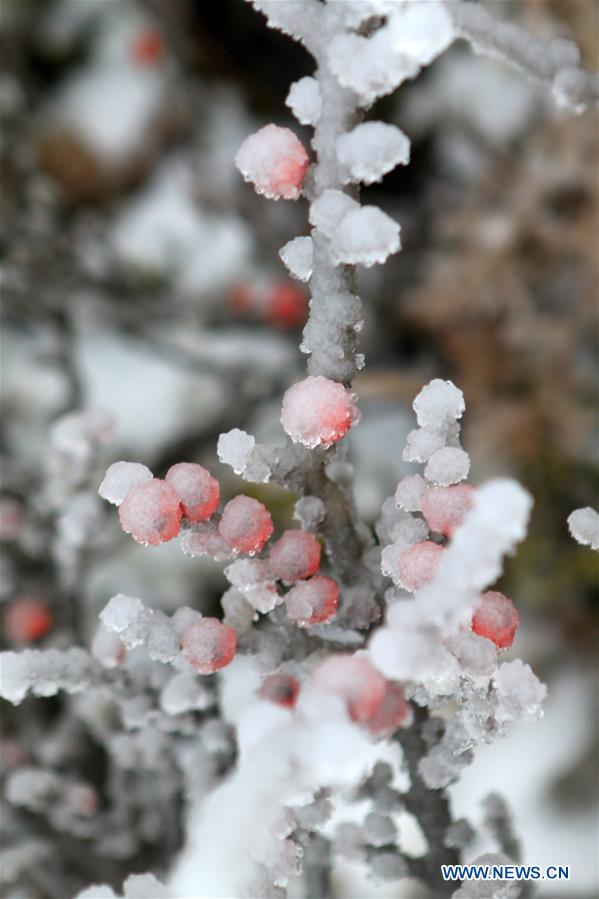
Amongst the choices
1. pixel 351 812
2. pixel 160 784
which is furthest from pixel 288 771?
pixel 351 812

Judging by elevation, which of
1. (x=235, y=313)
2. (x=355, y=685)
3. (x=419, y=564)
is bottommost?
(x=355, y=685)

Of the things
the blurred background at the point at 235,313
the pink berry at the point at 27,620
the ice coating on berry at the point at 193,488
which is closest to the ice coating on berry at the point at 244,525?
the ice coating on berry at the point at 193,488

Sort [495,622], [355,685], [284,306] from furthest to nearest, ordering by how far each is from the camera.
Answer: [284,306], [495,622], [355,685]

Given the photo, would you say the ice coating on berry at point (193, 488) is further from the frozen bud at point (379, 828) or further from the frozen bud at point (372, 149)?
the frozen bud at point (379, 828)

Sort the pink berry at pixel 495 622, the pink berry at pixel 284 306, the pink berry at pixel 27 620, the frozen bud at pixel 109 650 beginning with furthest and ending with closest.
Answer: the pink berry at pixel 284 306
the pink berry at pixel 27 620
the frozen bud at pixel 109 650
the pink berry at pixel 495 622

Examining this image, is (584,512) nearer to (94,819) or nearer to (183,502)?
(183,502)

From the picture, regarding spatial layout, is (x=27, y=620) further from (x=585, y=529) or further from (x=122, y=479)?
(x=585, y=529)

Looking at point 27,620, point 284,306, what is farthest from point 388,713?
point 284,306
